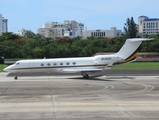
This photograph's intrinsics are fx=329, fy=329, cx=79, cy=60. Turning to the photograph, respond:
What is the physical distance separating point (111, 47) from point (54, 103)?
103 meters

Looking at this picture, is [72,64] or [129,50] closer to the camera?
[72,64]

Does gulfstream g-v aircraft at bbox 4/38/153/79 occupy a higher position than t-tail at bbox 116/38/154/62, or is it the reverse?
t-tail at bbox 116/38/154/62

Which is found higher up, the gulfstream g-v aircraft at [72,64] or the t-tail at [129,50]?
the t-tail at [129,50]

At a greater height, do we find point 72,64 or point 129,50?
point 129,50

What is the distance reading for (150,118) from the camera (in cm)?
1330

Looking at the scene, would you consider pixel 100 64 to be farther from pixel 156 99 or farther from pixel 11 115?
pixel 11 115

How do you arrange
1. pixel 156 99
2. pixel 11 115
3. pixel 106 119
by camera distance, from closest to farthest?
pixel 106 119
pixel 11 115
pixel 156 99

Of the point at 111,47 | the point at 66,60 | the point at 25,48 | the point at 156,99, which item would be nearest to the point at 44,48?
the point at 25,48

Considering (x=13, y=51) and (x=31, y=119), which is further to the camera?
(x=13, y=51)

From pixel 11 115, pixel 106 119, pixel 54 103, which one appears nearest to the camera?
pixel 106 119

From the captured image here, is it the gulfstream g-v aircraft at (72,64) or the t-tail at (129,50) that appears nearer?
the gulfstream g-v aircraft at (72,64)

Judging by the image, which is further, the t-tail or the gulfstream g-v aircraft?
the t-tail

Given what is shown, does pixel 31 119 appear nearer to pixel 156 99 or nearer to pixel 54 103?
pixel 54 103

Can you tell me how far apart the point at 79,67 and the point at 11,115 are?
2385 centimetres
